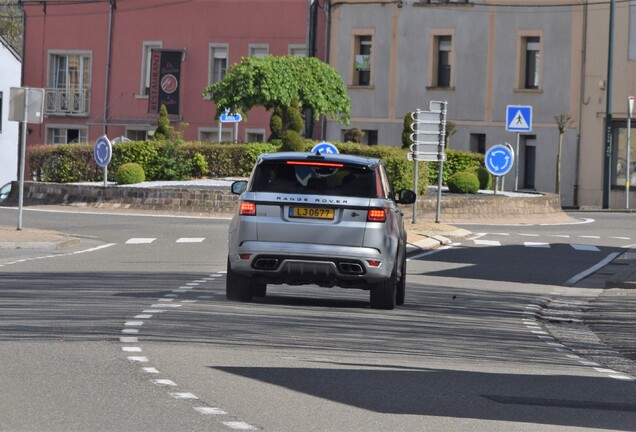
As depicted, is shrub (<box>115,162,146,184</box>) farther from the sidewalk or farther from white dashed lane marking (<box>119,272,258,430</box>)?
white dashed lane marking (<box>119,272,258,430</box>)

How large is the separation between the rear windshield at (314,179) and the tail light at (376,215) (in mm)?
214

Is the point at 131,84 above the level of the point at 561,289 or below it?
above

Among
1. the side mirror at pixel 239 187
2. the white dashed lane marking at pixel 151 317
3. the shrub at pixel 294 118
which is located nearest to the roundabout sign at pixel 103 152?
the shrub at pixel 294 118

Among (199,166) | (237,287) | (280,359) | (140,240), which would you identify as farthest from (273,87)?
(280,359)

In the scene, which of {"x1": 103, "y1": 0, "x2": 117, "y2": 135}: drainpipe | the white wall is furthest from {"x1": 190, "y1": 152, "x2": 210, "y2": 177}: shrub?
the white wall

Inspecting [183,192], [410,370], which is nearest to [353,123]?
[183,192]

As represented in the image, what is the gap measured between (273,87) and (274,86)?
6.4 inches

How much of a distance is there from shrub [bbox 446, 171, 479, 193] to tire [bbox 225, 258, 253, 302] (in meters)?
29.0

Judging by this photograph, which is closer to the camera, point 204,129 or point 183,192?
point 183,192

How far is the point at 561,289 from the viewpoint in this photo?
24.3 meters

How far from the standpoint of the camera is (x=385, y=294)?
18156 millimetres

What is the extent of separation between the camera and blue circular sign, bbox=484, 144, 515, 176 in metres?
43.7

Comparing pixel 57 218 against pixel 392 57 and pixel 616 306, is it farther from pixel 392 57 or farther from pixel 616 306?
pixel 392 57

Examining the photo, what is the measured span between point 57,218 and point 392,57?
26.0m
